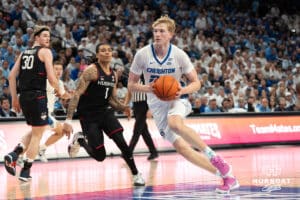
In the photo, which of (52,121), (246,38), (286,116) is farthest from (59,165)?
(246,38)

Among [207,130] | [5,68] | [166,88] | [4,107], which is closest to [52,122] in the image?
[4,107]

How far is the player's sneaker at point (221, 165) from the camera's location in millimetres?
8867

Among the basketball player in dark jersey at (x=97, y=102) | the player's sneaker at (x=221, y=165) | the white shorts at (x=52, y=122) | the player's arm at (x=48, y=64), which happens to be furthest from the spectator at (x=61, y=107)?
the player's sneaker at (x=221, y=165)

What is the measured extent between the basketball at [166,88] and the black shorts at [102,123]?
197 cm

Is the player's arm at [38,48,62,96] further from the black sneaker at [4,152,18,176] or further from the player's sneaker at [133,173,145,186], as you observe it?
the player's sneaker at [133,173,145,186]

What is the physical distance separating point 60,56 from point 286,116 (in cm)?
698

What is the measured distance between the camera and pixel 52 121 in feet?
49.0

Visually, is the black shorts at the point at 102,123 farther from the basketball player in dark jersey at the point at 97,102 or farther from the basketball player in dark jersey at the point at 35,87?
the basketball player in dark jersey at the point at 35,87

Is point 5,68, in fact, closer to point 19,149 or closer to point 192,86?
point 19,149

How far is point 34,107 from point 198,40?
16520 mm

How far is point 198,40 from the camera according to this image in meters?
27.2

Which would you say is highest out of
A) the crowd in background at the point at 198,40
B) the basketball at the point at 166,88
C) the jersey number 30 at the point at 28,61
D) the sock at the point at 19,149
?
the crowd in background at the point at 198,40

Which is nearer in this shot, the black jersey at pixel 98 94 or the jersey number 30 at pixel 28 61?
the black jersey at pixel 98 94

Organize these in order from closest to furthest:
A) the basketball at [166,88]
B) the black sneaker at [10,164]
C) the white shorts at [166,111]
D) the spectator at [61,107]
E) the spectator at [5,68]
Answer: the basketball at [166,88], the white shorts at [166,111], the black sneaker at [10,164], the spectator at [61,107], the spectator at [5,68]
